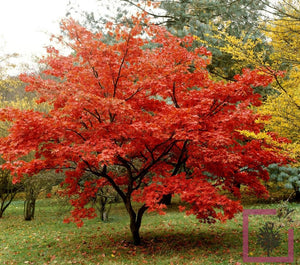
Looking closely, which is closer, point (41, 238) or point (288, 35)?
point (288, 35)

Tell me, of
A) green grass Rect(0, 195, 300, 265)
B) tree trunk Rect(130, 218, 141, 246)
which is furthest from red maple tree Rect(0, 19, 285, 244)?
green grass Rect(0, 195, 300, 265)

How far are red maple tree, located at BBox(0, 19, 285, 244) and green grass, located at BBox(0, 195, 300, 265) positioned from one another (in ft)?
3.17

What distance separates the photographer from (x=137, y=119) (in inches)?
257

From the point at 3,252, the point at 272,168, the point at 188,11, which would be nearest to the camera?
the point at 3,252

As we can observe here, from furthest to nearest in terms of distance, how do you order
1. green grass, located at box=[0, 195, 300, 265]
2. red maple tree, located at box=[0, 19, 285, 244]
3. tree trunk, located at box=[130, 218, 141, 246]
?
1. tree trunk, located at box=[130, 218, 141, 246]
2. green grass, located at box=[0, 195, 300, 265]
3. red maple tree, located at box=[0, 19, 285, 244]

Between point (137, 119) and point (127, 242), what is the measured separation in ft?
11.3

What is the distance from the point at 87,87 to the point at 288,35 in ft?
14.2

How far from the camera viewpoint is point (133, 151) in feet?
23.7

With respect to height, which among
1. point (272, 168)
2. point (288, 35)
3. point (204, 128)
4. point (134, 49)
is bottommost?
point (272, 168)

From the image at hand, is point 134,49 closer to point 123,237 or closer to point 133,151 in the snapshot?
point 133,151

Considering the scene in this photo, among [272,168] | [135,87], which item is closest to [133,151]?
[135,87]

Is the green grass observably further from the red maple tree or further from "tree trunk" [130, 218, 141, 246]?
the red maple tree

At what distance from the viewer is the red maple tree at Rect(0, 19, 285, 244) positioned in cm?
595

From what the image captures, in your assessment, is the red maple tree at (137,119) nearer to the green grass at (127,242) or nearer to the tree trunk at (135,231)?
the tree trunk at (135,231)
